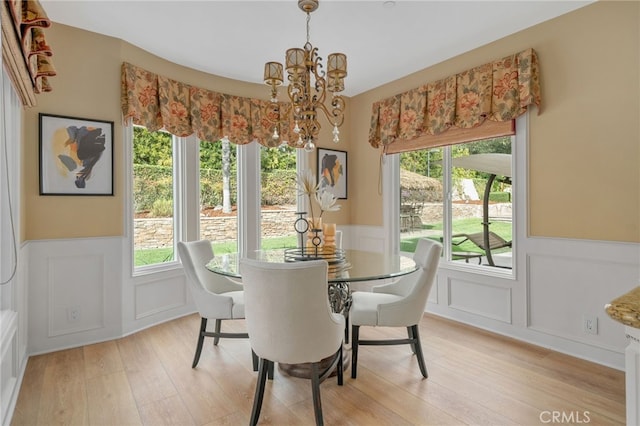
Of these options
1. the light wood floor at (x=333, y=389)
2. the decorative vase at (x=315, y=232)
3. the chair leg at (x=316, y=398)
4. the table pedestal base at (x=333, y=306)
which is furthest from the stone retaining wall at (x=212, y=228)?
the chair leg at (x=316, y=398)

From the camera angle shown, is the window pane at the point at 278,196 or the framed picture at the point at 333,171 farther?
the framed picture at the point at 333,171

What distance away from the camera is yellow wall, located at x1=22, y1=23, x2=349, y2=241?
2795 millimetres

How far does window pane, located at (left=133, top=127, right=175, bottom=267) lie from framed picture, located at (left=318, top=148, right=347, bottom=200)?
1.83 m

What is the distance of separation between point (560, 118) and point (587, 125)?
0.20 meters

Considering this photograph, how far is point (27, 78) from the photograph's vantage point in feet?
6.73

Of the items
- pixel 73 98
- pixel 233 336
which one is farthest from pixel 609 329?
pixel 73 98

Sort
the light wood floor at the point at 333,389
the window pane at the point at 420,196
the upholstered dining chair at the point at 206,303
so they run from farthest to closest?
the window pane at the point at 420,196 < the upholstered dining chair at the point at 206,303 < the light wood floor at the point at 333,389

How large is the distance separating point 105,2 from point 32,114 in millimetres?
1051

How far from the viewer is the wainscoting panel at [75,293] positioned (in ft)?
9.53

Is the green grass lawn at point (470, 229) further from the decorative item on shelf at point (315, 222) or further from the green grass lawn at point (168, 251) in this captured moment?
the green grass lawn at point (168, 251)

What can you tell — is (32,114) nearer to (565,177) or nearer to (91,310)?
(91,310)

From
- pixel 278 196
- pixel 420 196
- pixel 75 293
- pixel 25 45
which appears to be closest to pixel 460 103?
pixel 420 196

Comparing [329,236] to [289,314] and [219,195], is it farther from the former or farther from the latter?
[219,195]

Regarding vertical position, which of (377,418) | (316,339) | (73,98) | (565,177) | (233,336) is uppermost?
(73,98)
